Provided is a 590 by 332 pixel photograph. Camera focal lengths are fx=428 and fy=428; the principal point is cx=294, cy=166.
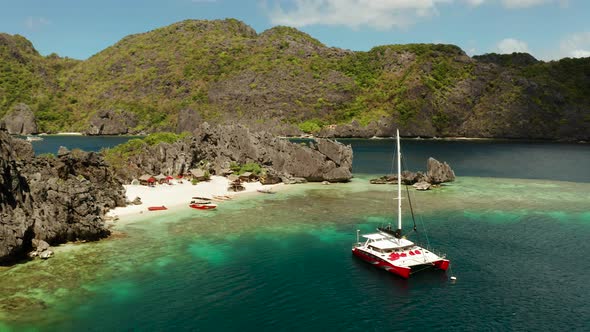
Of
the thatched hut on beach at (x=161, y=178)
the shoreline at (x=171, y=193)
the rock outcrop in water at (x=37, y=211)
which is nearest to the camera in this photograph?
the rock outcrop in water at (x=37, y=211)

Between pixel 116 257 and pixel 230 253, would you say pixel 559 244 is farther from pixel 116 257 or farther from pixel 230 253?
pixel 116 257

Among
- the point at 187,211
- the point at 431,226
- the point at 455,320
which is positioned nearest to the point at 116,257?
the point at 187,211

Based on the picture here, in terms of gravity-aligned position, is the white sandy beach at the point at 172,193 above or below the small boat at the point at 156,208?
above

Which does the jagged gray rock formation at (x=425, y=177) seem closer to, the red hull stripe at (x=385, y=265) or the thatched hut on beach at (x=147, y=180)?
the thatched hut on beach at (x=147, y=180)

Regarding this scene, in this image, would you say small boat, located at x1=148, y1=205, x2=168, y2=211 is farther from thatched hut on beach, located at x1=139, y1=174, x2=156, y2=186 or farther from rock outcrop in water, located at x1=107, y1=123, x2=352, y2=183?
rock outcrop in water, located at x1=107, y1=123, x2=352, y2=183

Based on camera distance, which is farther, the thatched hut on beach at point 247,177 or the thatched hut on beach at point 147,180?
the thatched hut on beach at point 247,177

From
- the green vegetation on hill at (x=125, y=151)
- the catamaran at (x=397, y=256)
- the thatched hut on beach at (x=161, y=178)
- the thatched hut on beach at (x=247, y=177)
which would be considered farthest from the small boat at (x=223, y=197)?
the catamaran at (x=397, y=256)

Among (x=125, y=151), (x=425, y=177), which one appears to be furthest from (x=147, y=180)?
(x=425, y=177)

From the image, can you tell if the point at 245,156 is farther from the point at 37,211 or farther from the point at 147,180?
the point at 37,211
